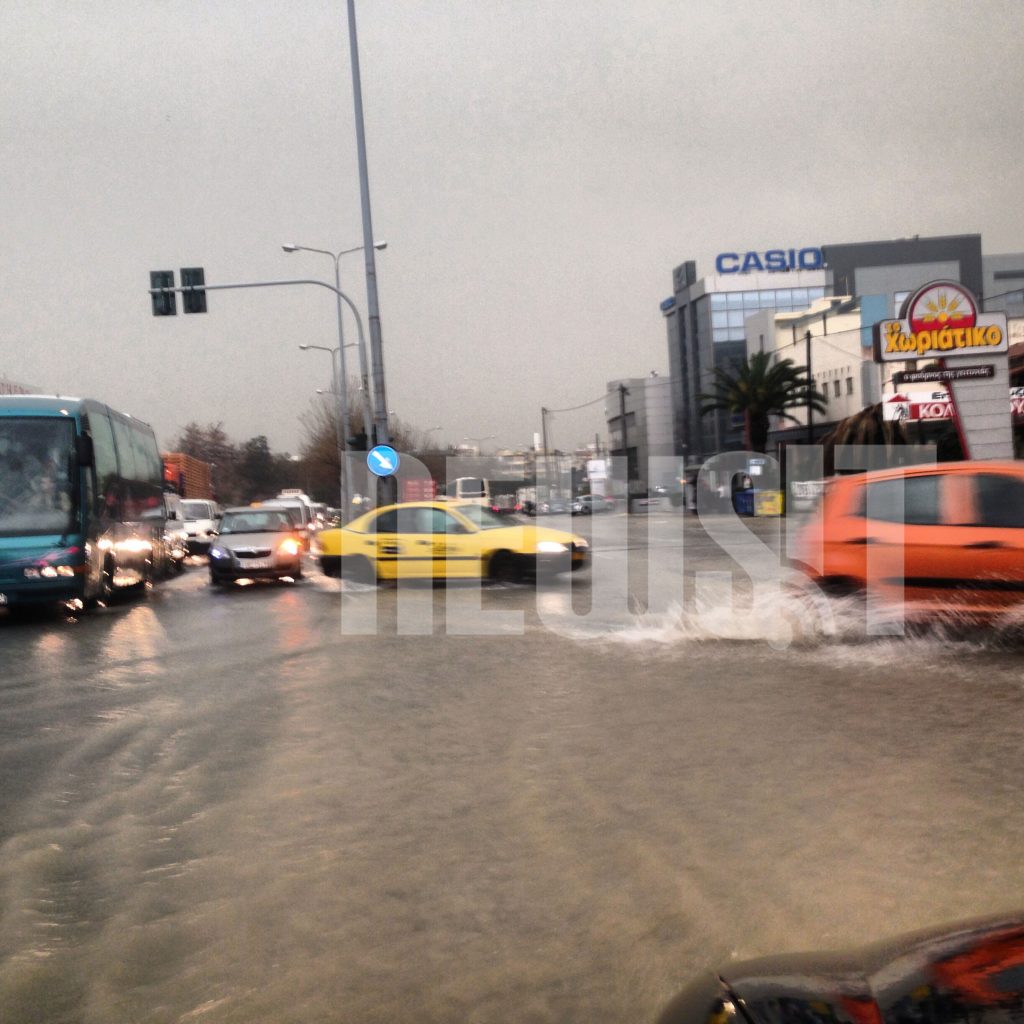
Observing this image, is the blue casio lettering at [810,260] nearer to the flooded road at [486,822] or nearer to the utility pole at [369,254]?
the utility pole at [369,254]

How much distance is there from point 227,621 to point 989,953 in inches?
511

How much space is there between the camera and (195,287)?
21.8 meters

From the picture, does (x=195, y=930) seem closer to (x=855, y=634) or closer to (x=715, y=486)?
(x=855, y=634)

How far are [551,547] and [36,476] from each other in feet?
24.2

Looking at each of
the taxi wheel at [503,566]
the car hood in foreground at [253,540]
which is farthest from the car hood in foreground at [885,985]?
the car hood in foreground at [253,540]

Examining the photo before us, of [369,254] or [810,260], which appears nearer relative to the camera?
[369,254]

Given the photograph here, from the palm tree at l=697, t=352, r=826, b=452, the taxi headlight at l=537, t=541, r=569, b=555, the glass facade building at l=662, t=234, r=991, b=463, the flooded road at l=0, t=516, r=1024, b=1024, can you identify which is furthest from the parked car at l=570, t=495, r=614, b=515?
the flooded road at l=0, t=516, r=1024, b=1024

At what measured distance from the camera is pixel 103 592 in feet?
55.2

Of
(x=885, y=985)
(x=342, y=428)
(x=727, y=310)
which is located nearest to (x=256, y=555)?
(x=885, y=985)

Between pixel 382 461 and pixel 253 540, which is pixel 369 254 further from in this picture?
pixel 253 540

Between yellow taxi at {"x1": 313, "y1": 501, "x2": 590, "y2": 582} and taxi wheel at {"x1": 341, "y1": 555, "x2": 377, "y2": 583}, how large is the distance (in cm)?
2

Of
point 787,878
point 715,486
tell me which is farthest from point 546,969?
point 715,486

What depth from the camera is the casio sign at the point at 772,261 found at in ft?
335

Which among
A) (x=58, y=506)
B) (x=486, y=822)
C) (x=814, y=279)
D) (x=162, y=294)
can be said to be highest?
(x=814, y=279)
